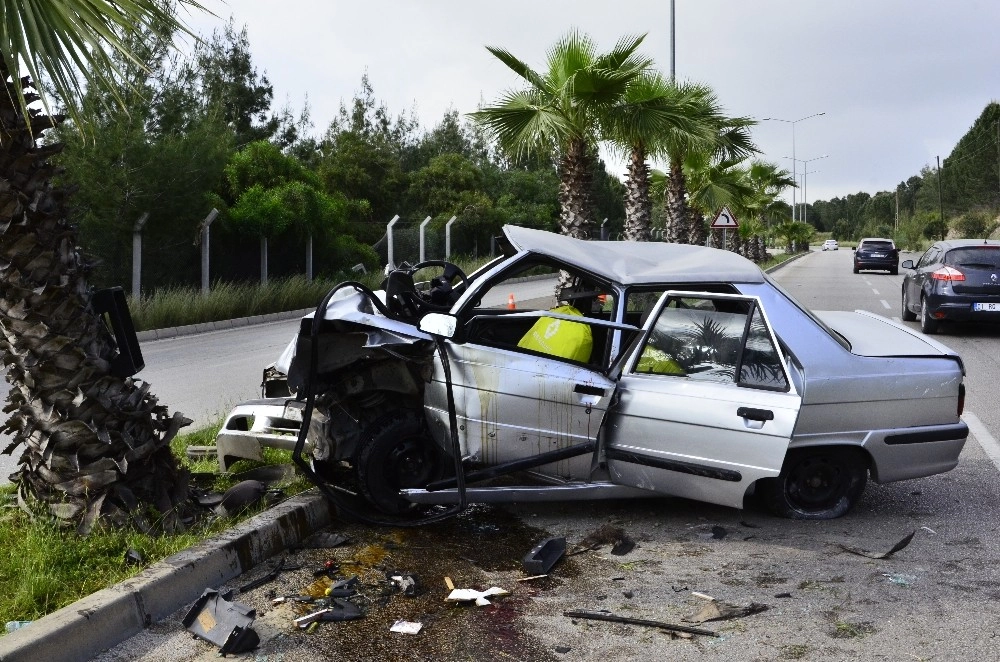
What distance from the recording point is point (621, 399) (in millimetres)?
5312

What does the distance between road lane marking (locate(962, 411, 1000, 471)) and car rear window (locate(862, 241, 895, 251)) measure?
3370cm

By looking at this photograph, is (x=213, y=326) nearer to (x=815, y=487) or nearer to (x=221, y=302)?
(x=221, y=302)

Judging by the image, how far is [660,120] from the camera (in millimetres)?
18484

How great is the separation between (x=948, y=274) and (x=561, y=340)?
1122 centimetres

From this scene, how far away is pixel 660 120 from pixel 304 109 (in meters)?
30.6

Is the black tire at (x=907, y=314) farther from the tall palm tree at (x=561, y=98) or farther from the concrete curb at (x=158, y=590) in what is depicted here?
the concrete curb at (x=158, y=590)

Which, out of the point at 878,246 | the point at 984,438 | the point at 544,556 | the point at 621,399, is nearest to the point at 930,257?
the point at 984,438

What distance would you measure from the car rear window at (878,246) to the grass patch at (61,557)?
39020 millimetres

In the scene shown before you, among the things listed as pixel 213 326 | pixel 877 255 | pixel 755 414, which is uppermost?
pixel 877 255

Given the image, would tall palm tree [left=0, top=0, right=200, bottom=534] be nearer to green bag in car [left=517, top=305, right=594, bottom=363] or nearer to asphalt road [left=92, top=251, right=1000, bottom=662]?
asphalt road [left=92, top=251, right=1000, bottom=662]

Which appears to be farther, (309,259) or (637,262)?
(309,259)

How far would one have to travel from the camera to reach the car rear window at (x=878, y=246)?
40.2m

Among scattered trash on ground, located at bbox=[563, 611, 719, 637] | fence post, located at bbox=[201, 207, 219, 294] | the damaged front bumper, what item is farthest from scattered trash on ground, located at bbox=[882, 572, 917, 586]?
fence post, located at bbox=[201, 207, 219, 294]

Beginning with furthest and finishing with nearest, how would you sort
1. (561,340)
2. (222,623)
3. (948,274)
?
(948,274) < (561,340) < (222,623)
